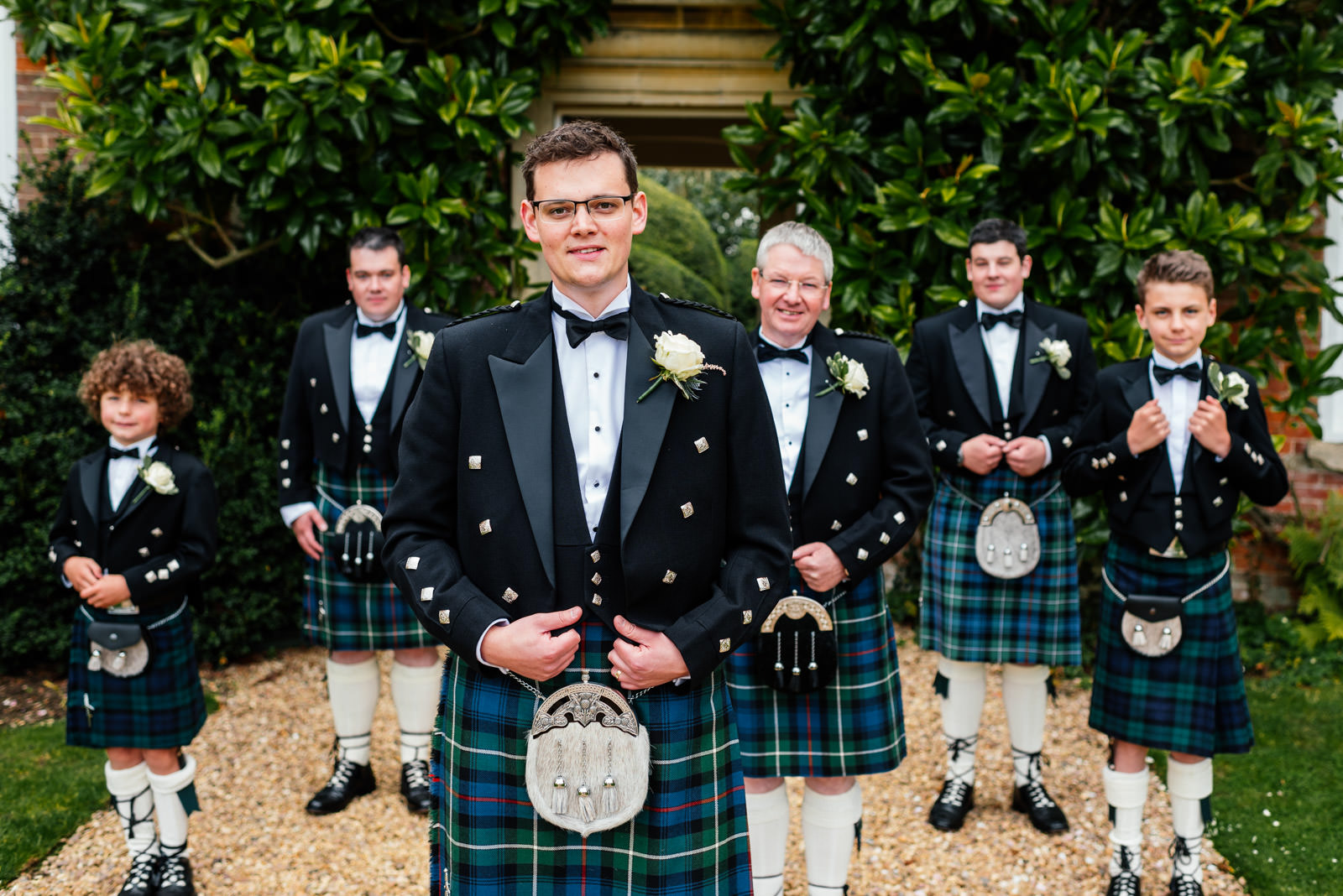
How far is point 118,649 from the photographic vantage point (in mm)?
3016

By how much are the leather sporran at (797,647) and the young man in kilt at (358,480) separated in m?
1.67

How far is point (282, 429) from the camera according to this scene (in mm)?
3918

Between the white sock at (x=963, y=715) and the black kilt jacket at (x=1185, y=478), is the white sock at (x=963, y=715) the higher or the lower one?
the lower one

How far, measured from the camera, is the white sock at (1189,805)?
9.88 ft

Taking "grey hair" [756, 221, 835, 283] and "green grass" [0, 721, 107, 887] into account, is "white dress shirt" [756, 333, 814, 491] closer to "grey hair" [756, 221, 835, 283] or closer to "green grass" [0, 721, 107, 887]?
"grey hair" [756, 221, 835, 283]

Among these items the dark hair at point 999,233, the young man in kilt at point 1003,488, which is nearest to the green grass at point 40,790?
the young man in kilt at point 1003,488

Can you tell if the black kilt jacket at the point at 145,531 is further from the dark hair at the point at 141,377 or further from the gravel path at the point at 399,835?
the gravel path at the point at 399,835

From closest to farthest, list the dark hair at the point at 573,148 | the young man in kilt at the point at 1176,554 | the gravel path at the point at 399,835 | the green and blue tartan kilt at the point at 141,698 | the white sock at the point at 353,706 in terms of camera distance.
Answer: the dark hair at the point at 573,148 < the young man in kilt at the point at 1176,554 < the green and blue tartan kilt at the point at 141,698 < the gravel path at the point at 399,835 < the white sock at the point at 353,706

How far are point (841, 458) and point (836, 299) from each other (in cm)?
252

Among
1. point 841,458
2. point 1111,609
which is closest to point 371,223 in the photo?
point 841,458

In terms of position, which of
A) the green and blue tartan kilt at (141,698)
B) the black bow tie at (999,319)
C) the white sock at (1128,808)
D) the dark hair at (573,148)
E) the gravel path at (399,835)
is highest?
the black bow tie at (999,319)

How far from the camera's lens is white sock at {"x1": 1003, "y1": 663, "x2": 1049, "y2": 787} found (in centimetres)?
373

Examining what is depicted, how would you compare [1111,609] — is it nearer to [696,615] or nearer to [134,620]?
[696,615]

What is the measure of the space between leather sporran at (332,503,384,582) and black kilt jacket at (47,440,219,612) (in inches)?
22.4
